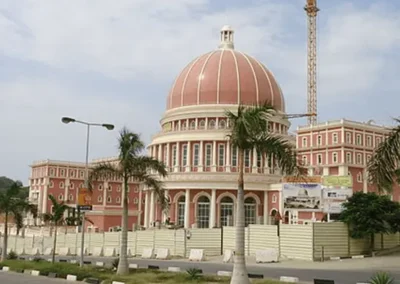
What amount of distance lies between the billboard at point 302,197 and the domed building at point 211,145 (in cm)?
614

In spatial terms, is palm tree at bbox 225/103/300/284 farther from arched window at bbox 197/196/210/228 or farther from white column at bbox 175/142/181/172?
white column at bbox 175/142/181/172

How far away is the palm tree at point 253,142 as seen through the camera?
1872cm

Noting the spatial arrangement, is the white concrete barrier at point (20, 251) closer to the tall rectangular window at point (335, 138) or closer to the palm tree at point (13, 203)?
the palm tree at point (13, 203)

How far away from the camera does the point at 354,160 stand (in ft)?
212

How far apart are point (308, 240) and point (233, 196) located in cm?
3142

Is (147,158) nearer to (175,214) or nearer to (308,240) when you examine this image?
(308,240)

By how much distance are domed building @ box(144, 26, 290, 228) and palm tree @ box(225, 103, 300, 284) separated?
42.5 m

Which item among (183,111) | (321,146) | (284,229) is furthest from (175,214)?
(284,229)

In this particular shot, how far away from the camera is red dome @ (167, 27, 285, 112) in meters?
67.3

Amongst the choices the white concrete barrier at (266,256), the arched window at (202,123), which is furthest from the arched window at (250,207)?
the white concrete barrier at (266,256)

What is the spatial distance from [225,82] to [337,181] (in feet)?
61.6

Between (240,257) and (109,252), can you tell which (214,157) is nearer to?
(109,252)

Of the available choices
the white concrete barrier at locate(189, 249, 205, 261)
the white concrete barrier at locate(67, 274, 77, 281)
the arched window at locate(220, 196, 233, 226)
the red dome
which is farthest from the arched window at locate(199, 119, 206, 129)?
the white concrete barrier at locate(67, 274, 77, 281)

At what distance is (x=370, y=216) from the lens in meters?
33.7
